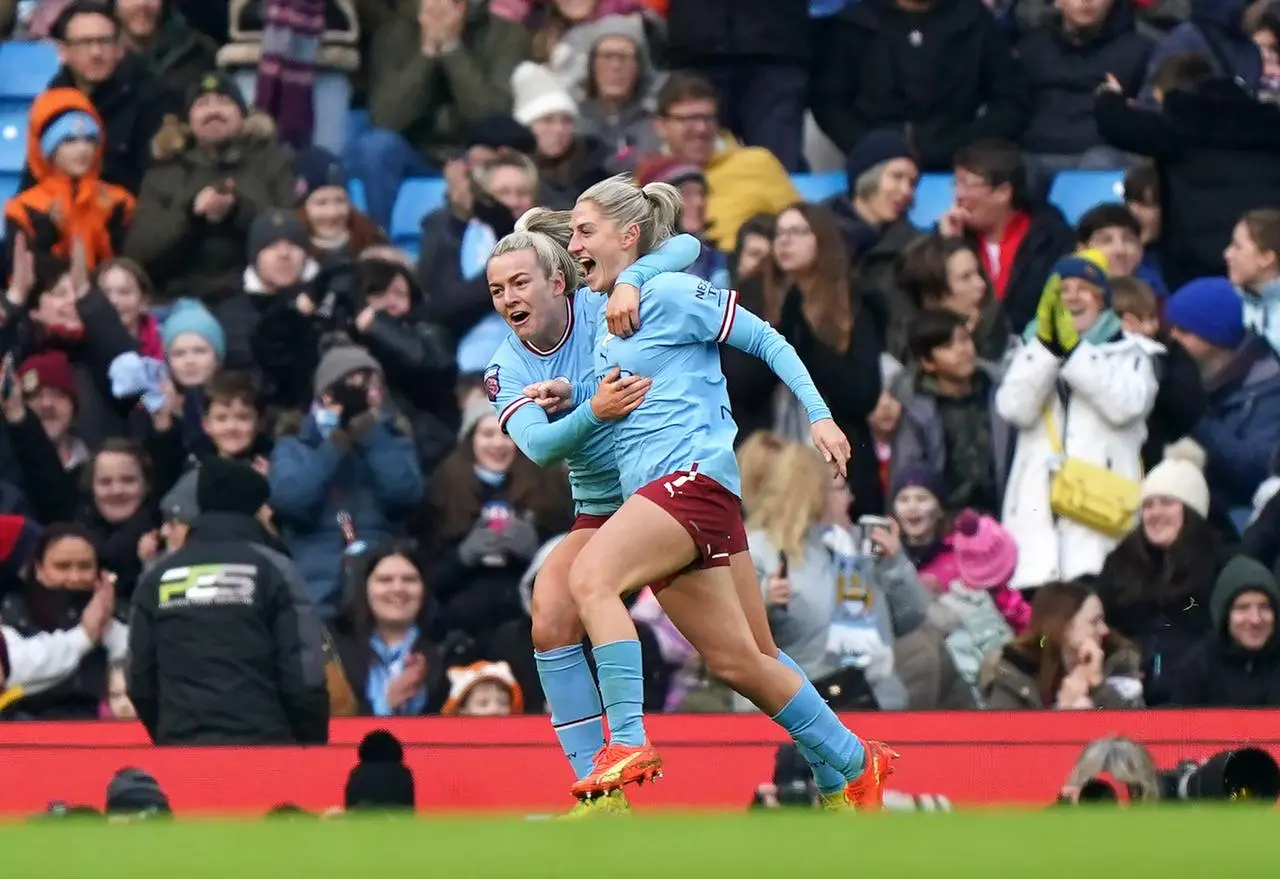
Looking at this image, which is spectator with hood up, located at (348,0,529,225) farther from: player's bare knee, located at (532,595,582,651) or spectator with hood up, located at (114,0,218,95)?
player's bare knee, located at (532,595,582,651)

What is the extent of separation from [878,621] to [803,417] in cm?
118

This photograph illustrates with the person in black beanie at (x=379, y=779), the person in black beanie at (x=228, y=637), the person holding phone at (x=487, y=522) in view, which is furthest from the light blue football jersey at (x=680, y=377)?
the person holding phone at (x=487, y=522)

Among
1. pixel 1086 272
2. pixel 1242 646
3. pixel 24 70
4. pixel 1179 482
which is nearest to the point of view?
pixel 1242 646

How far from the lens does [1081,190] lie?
13.7m

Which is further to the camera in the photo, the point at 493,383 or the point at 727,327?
the point at 493,383

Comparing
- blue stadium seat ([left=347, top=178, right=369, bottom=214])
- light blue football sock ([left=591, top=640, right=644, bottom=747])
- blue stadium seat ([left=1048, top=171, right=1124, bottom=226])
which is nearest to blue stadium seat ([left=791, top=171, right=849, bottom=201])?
blue stadium seat ([left=1048, top=171, right=1124, bottom=226])

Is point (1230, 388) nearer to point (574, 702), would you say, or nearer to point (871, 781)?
point (871, 781)

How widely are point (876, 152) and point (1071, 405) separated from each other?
187 cm

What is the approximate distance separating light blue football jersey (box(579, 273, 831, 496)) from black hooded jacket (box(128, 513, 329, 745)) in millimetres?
2157

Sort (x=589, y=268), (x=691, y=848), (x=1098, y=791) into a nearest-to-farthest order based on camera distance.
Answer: (x=691, y=848) → (x=589, y=268) → (x=1098, y=791)

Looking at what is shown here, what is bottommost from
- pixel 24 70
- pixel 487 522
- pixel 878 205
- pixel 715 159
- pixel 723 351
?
pixel 487 522

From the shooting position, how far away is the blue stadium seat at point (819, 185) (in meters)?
13.8

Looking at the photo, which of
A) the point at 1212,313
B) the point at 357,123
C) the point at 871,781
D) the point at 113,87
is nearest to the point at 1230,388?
the point at 1212,313

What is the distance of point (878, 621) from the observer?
11.2 metres
